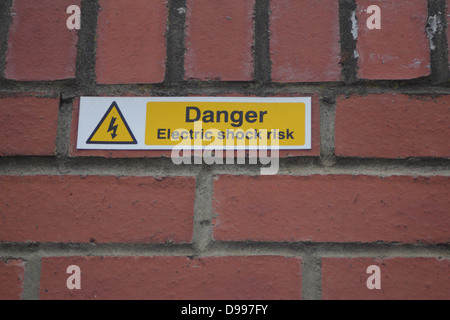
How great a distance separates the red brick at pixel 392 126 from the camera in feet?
2.08

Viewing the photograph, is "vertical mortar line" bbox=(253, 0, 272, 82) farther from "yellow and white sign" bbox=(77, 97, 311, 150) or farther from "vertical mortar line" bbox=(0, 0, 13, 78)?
"vertical mortar line" bbox=(0, 0, 13, 78)

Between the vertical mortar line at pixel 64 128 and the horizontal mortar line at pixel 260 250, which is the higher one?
the vertical mortar line at pixel 64 128

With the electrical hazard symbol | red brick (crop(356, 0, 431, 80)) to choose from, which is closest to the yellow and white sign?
the electrical hazard symbol

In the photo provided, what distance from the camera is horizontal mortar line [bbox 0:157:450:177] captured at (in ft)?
2.07

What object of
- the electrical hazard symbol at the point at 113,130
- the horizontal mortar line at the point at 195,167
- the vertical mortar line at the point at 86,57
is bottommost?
the horizontal mortar line at the point at 195,167

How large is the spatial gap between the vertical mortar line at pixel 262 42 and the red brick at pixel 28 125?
33 cm

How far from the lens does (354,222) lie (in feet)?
2.02

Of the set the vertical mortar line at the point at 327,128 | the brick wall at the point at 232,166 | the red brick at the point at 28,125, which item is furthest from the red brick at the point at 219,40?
the red brick at the point at 28,125

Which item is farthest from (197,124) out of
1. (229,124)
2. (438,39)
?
(438,39)

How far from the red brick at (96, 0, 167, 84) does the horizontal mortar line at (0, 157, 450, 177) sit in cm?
14

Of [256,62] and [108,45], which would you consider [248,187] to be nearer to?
[256,62]

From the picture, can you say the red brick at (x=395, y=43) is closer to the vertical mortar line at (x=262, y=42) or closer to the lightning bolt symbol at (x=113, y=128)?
the vertical mortar line at (x=262, y=42)

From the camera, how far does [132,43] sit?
67cm
